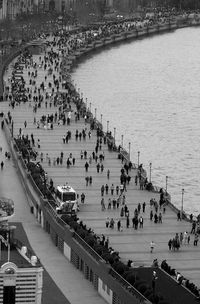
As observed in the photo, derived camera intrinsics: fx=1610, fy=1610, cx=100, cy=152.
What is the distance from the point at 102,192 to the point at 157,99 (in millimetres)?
41800

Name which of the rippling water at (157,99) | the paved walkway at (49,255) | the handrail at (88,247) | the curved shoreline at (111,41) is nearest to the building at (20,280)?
the paved walkway at (49,255)

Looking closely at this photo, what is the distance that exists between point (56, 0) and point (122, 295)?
123m

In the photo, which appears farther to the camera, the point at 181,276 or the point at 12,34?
the point at 12,34

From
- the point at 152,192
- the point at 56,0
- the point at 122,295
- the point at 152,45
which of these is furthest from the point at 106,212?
the point at 56,0

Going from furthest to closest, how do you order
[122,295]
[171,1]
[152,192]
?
[171,1] → [152,192] → [122,295]

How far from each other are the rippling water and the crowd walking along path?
2317mm

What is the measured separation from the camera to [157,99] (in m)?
90.7

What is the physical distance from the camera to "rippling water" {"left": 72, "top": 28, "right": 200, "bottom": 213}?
61469 mm

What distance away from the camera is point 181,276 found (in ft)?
122

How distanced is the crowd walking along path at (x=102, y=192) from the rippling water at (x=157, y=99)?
2.32 meters

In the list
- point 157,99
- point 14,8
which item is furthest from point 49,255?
point 14,8

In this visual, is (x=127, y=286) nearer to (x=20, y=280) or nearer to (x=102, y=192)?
(x=20, y=280)

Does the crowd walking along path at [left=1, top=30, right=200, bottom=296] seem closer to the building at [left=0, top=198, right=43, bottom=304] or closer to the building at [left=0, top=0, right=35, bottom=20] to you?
the building at [left=0, top=198, right=43, bottom=304]

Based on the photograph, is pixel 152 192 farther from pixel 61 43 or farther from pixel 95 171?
pixel 61 43
